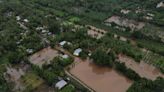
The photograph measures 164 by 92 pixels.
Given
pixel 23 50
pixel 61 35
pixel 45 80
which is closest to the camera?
pixel 45 80

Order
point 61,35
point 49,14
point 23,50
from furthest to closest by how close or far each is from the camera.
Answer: point 49,14
point 61,35
point 23,50

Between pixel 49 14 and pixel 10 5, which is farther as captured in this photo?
pixel 10 5

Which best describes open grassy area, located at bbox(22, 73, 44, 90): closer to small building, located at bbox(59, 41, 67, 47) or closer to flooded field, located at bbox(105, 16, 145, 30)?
small building, located at bbox(59, 41, 67, 47)

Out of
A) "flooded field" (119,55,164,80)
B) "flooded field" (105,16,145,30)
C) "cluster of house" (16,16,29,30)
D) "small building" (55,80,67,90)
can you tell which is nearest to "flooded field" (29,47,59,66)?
"small building" (55,80,67,90)

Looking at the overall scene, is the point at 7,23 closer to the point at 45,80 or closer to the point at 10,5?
the point at 10,5

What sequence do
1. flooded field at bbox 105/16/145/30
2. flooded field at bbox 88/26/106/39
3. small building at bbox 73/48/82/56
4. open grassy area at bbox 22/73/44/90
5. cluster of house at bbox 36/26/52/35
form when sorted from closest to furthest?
open grassy area at bbox 22/73/44/90, small building at bbox 73/48/82/56, flooded field at bbox 88/26/106/39, cluster of house at bbox 36/26/52/35, flooded field at bbox 105/16/145/30

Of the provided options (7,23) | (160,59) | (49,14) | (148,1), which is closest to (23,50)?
(7,23)
